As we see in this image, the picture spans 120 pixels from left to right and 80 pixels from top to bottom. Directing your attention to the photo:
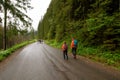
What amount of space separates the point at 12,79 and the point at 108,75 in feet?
15.5

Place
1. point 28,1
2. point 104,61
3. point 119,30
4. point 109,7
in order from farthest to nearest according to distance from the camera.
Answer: point 28,1 < point 109,7 < point 119,30 < point 104,61

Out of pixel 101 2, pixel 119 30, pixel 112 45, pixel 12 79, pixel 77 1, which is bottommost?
pixel 12 79

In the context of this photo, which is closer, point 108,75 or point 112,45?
point 108,75

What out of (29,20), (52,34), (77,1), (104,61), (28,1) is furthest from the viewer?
(52,34)

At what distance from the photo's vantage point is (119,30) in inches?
609

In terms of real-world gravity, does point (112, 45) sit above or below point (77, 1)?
below

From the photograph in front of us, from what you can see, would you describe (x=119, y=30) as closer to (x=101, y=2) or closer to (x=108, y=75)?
(x=101, y=2)

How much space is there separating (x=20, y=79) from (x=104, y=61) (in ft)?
22.8

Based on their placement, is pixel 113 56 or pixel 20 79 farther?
pixel 113 56

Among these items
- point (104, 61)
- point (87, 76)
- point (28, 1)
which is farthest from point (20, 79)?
point (28, 1)

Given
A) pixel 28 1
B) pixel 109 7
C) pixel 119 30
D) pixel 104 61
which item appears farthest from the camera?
pixel 28 1

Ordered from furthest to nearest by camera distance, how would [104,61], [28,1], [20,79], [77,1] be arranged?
1. [77,1]
2. [28,1]
3. [104,61]
4. [20,79]

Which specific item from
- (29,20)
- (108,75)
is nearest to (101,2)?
(29,20)

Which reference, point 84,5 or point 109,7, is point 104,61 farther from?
point 84,5
